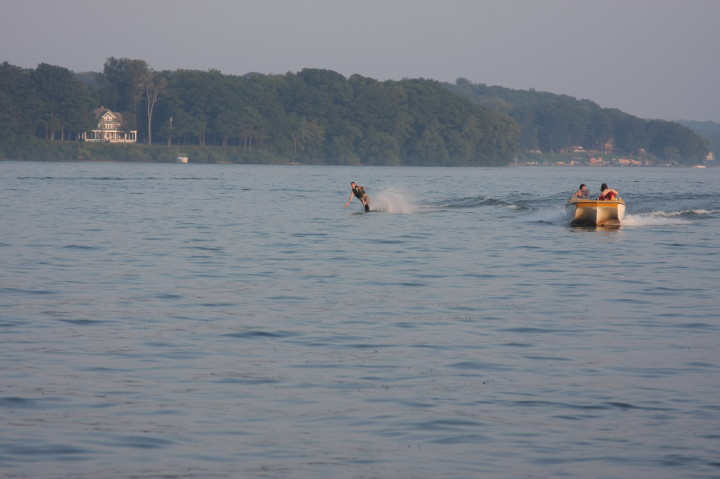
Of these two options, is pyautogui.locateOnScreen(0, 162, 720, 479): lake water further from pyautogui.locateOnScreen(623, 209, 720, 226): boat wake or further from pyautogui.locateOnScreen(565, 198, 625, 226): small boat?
pyautogui.locateOnScreen(623, 209, 720, 226): boat wake

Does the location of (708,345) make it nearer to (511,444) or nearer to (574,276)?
(511,444)

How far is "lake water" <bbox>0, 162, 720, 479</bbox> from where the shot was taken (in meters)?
9.92

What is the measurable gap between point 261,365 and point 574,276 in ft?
43.3

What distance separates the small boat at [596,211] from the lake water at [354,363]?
26.3 feet

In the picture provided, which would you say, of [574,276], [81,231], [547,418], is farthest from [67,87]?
[547,418]

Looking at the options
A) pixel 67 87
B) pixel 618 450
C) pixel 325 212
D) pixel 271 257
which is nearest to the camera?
pixel 618 450

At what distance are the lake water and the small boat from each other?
801 cm

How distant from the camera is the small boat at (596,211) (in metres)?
39.2

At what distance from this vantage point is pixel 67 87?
598ft

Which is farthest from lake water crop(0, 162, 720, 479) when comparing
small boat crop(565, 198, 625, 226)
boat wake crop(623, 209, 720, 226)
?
boat wake crop(623, 209, 720, 226)

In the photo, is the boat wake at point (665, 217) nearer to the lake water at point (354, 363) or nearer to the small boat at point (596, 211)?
the small boat at point (596, 211)

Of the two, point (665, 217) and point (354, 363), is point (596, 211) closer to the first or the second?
point (665, 217)

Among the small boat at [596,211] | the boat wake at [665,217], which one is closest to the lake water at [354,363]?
the small boat at [596,211]

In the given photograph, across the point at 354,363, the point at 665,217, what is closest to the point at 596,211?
the point at 665,217
